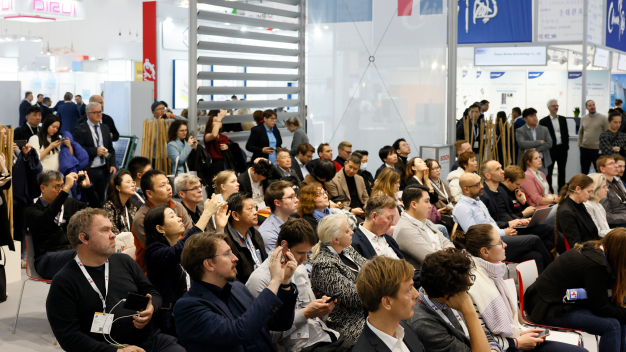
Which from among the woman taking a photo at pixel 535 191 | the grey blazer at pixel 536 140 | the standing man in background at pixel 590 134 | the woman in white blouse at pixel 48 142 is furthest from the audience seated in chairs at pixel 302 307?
the standing man in background at pixel 590 134

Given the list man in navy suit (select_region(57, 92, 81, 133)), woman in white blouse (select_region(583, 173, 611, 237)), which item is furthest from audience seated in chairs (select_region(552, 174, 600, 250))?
man in navy suit (select_region(57, 92, 81, 133))

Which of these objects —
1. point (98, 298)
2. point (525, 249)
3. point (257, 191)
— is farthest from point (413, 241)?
point (98, 298)

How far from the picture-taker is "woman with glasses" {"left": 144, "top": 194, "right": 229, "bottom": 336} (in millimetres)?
3465

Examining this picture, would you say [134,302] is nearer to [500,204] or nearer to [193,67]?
[500,204]

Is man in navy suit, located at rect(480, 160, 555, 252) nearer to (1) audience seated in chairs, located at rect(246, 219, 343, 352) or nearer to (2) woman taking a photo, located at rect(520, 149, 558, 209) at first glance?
(2) woman taking a photo, located at rect(520, 149, 558, 209)

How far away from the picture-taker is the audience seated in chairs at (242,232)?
12.7ft

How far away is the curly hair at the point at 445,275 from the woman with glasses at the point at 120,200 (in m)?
2.64

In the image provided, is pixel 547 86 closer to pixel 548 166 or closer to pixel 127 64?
pixel 548 166

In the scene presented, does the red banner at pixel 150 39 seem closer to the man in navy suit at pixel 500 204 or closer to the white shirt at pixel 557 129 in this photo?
the white shirt at pixel 557 129

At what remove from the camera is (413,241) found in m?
4.75

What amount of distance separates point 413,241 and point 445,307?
5.69 feet

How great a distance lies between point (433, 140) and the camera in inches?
392

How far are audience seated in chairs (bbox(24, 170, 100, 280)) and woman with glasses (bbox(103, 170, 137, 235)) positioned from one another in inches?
11.0

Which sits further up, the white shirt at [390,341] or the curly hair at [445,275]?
the curly hair at [445,275]
